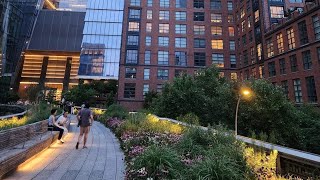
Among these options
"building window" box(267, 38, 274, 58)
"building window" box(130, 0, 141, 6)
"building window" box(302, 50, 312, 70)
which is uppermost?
"building window" box(130, 0, 141, 6)

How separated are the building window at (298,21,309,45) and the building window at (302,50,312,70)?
1.73 meters

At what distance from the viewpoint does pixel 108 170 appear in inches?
272

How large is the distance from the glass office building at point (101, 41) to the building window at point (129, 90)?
70.7ft

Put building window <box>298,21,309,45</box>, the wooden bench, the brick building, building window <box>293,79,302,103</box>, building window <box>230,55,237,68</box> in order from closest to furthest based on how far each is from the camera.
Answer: the wooden bench → building window <box>298,21,309,45</box> → building window <box>293,79,302,103</box> → the brick building → building window <box>230,55,237,68</box>

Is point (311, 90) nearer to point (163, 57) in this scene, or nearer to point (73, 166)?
point (163, 57)

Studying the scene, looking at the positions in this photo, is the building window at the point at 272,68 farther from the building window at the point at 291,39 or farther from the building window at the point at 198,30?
the building window at the point at 198,30

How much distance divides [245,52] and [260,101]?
33285 millimetres

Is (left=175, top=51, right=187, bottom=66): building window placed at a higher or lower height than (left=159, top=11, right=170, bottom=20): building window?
lower

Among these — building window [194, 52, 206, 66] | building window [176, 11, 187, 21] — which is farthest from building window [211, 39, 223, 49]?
building window [176, 11, 187, 21]

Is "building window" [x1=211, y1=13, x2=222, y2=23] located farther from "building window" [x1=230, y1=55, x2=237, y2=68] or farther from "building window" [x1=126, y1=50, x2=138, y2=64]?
"building window" [x1=126, y1=50, x2=138, y2=64]

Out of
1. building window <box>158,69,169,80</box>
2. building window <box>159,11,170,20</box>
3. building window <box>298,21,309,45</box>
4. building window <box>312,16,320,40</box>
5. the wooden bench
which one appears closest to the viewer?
the wooden bench

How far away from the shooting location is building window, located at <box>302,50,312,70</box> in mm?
33625

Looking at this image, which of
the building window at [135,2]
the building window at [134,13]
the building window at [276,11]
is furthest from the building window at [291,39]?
the building window at [135,2]

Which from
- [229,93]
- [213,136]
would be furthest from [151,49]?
[213,136]
